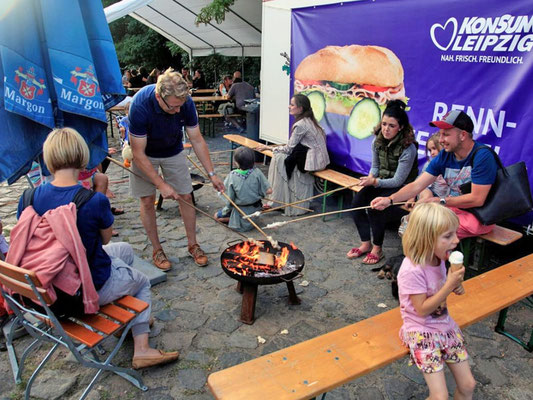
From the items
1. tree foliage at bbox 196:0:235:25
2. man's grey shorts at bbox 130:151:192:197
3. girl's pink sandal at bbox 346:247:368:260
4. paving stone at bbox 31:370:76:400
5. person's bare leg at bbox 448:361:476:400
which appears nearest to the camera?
person's bare leg at bbox 448:361:476:400

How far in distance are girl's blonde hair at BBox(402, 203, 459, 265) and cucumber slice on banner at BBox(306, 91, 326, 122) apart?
4.88 meters

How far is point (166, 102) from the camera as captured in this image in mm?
4043

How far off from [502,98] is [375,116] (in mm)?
1897

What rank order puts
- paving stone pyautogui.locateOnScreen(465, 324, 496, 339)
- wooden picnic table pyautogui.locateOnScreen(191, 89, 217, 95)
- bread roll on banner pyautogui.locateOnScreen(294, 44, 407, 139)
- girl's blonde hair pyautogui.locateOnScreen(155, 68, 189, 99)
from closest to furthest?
paving stone pyautogui.locateOnScreen(465, 324, 496, 339) → girl's blonde hair pyautogui.locateOnScreen(155, 68, 189, 99) → bread roll on banner pyautogui.locateOnScreen(294, 44, 407, 139) → wooden picnic table pyautogui.locateOnScreen(191, 89, 217, 95)

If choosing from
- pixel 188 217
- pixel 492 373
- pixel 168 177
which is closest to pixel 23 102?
pixel 168 177

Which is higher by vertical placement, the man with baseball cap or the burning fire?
the man with baseball cap

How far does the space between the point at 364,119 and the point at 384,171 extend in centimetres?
149

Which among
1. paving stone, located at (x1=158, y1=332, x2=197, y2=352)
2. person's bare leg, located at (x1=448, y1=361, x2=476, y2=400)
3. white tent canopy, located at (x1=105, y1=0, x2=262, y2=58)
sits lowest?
paving stone, located at (x1=158, y1=332, x2=197, y2=352)

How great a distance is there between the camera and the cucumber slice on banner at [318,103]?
23.3ft

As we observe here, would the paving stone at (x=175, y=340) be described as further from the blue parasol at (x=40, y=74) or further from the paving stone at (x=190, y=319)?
the blue parasol at (x=40, y=74)

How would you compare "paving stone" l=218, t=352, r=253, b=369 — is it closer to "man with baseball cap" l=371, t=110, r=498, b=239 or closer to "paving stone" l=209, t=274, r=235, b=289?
"paving stone" l=209, t=274, r=235, b=289

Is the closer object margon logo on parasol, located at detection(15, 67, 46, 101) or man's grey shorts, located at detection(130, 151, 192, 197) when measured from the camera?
margon logo on parasol, located at detection(15, 67, 46, 101)

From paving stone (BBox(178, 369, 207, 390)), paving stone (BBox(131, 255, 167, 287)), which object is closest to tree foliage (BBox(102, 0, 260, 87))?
paving stone (BBox(131, 255, 167, 287))

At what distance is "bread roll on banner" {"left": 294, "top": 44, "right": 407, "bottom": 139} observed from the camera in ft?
19.2
